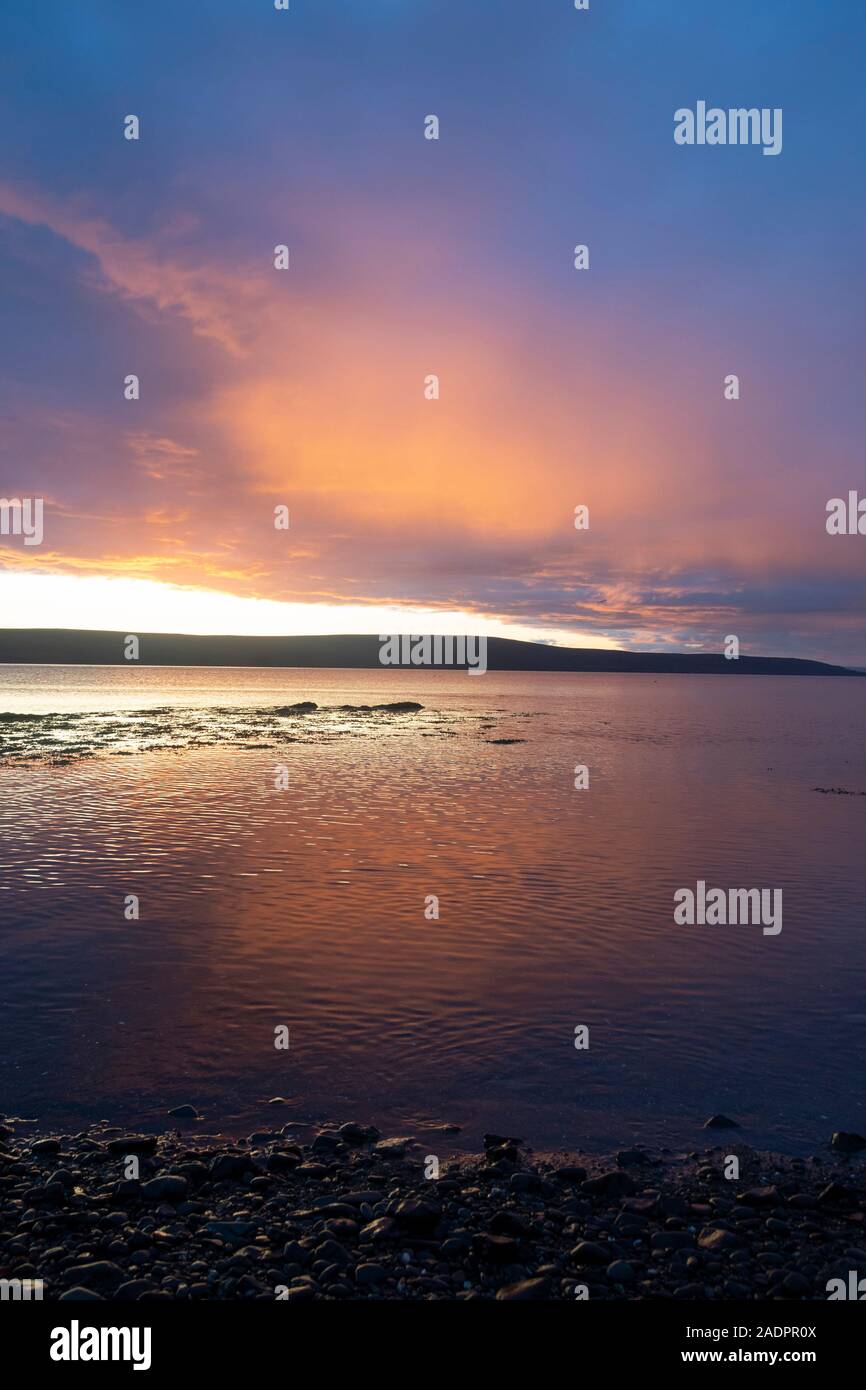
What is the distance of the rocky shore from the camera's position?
6.62 m

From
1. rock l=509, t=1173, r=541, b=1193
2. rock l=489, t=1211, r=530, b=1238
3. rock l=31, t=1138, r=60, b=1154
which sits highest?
rock l=31, t=1138, r=60, b=1154

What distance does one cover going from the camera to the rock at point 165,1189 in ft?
25.2

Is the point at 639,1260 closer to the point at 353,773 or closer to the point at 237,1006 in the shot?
the point at 237,1006

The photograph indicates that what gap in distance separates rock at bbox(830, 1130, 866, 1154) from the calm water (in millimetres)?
297

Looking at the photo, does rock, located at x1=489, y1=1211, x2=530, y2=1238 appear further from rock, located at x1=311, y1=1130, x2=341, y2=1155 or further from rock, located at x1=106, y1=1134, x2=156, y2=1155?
rock, located at x1=106, y1=1134, x2=156, y2=1155

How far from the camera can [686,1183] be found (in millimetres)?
8219

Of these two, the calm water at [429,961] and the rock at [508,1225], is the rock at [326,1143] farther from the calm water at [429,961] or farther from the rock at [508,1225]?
the rock at [508,1225]

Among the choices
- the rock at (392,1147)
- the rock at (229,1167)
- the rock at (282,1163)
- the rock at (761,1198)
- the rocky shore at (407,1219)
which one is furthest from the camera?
the rock at (392,1147)

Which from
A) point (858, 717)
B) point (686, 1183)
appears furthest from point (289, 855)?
point (858, 717)

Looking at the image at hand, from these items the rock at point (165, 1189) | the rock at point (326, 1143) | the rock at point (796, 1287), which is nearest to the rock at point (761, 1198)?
the rock at point (796, 1287)

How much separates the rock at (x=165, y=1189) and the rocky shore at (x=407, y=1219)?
0.01m

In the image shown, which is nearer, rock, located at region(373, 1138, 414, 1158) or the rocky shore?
the rocky shore

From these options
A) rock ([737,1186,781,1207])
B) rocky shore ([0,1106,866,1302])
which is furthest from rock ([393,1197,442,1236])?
rock ([737,1186,781,1207])
